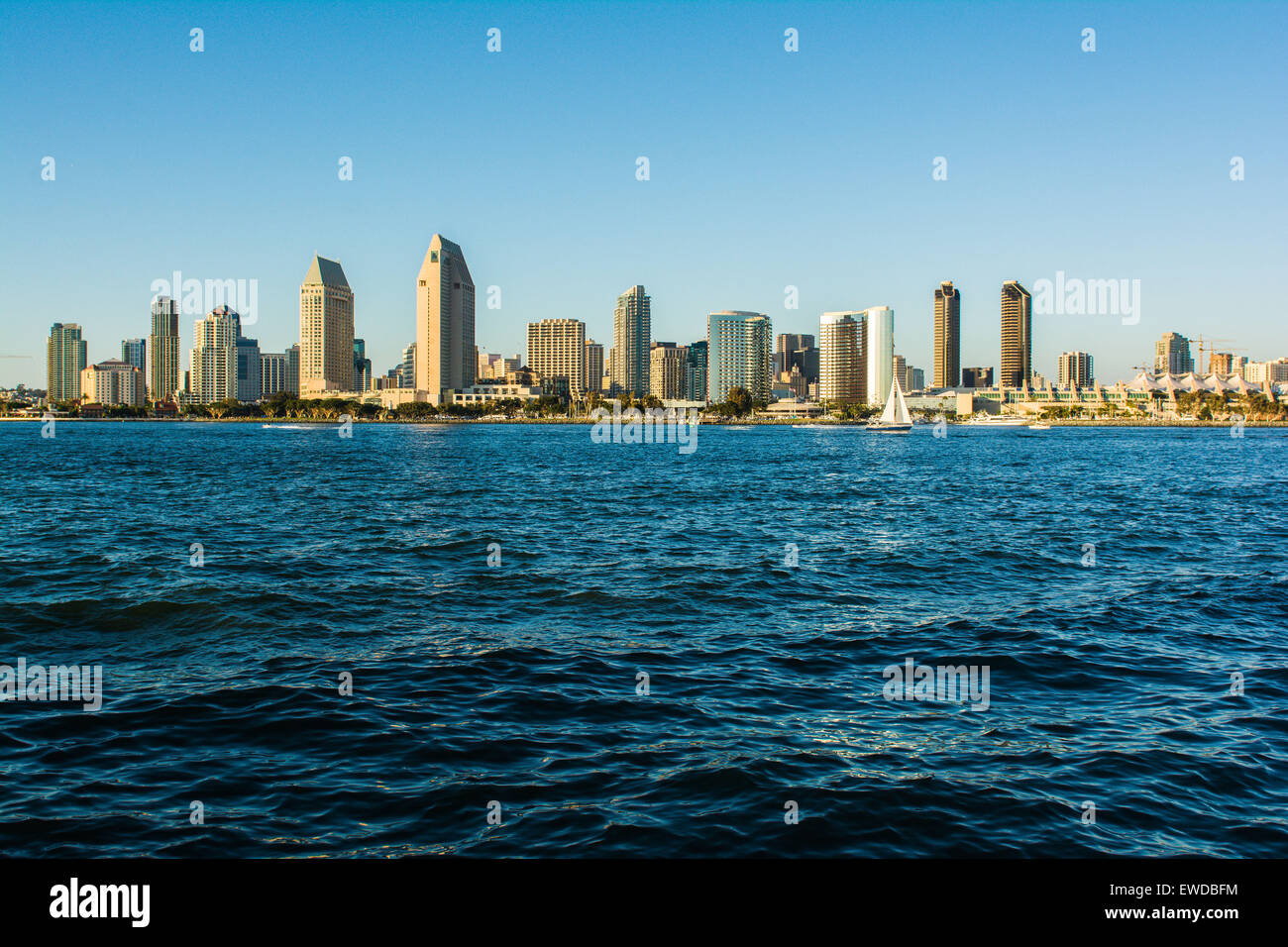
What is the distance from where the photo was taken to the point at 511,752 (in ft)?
44.8

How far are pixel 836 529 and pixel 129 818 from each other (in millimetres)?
35302

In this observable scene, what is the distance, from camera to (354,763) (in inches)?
520

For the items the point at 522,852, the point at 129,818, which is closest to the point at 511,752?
the point at 522,852

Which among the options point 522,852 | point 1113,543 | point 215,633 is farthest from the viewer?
point 1113,543

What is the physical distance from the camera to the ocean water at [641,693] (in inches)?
445

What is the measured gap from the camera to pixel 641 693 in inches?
653

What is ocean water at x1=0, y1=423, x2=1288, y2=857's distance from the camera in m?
11.3

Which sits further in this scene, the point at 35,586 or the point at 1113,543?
the point at 1113,543
